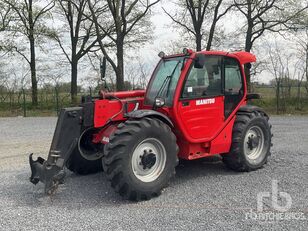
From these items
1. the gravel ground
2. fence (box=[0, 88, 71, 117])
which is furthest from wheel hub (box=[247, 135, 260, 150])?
fence (box=[0, 88, 71, 117])

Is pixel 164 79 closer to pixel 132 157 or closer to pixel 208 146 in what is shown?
pixel 208 146

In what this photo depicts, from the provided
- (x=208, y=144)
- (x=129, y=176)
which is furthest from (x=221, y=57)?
(x=129, y=176)

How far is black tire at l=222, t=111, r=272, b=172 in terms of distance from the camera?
6410mm

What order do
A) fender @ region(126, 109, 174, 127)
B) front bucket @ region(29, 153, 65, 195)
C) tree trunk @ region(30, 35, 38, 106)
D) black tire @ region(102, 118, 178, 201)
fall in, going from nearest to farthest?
1. black tire @ region(102, 118, 178, 201)
2. front bucket @ region(29, 153, 65, 195)
3. fender @ region(126, 109, 174, 127)
4. tree trunk @ region(30, 35, 38, 106)

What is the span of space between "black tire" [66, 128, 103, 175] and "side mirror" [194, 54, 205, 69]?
203 centimetres

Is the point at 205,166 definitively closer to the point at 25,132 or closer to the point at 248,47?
the point at 25,132

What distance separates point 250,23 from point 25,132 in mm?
15964

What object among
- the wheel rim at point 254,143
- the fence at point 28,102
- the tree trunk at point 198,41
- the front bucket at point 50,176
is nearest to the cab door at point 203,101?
the wheel rim at point 254,143

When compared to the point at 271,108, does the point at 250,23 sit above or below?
above

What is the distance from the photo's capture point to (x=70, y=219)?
449 cm

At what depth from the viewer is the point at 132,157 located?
16.8ft

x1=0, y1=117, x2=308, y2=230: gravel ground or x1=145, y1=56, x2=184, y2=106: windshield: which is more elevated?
x1=145, y1=56, x2=184, y2=106: windshield

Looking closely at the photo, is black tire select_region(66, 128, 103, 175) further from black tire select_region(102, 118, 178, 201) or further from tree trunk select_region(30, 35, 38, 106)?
tree trunk select_region(30, 35, 38, 106)

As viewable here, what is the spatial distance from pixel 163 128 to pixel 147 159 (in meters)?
0.52
